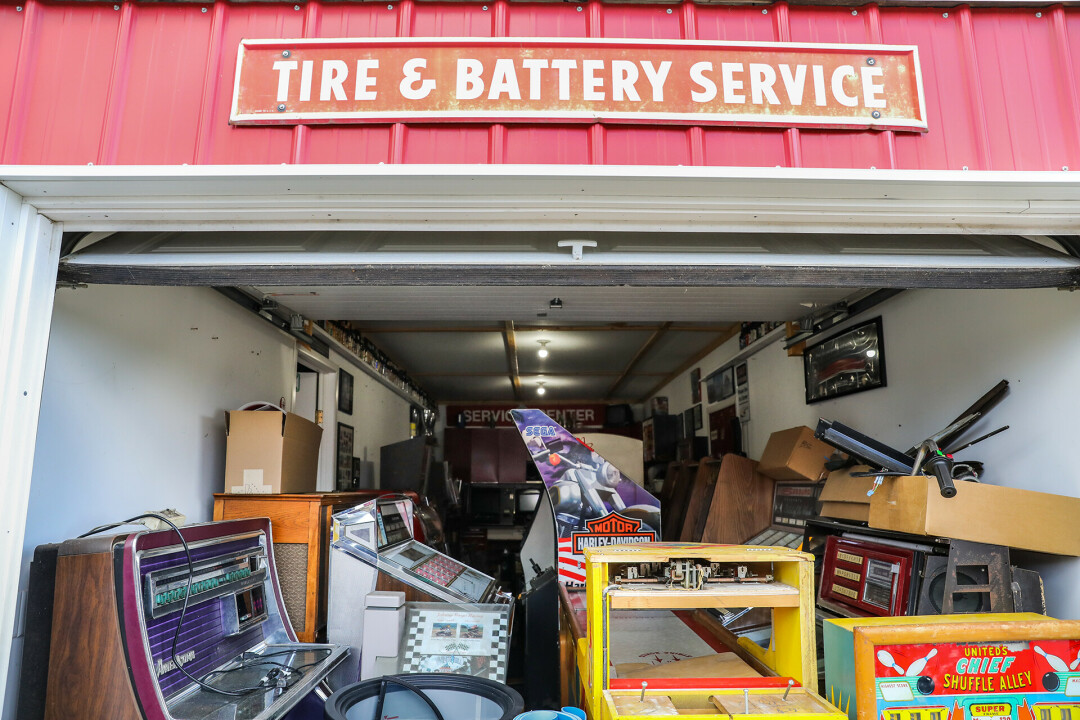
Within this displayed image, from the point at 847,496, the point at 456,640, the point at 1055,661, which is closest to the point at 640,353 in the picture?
the point at 847,496

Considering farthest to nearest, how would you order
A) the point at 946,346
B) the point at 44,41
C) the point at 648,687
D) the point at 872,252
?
the point at 946,346, the point at 872,252, the point at 44,41, the point at 648,687

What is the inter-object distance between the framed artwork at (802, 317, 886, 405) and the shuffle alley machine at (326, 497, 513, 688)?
2718 millimetres

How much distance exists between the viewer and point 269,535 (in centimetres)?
338

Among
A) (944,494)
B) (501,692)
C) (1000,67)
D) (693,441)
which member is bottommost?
(501,692)

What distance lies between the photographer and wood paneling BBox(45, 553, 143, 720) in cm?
223

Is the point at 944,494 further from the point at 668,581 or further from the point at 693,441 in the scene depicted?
the point at 693,441

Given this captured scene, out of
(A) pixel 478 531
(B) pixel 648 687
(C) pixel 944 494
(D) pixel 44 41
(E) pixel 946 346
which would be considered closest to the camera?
(B) pixel 648 687

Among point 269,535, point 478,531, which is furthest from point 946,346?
point 478,531

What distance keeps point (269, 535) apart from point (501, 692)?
1.59 m

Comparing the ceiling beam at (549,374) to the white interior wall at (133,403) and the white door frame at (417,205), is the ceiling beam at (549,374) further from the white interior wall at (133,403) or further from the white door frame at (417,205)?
the white door frame at (417,205)

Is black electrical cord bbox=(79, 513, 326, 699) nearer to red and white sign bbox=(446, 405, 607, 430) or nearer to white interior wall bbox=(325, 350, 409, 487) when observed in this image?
white interior wall bbox=(325, 350, 409, 487)

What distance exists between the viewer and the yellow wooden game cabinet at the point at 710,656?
6.47 ft

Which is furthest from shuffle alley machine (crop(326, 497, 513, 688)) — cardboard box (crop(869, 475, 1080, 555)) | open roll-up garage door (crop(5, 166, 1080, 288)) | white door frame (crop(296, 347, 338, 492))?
cardboard box (crop(869, 475, 1080, 555))

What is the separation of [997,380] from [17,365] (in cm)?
406
